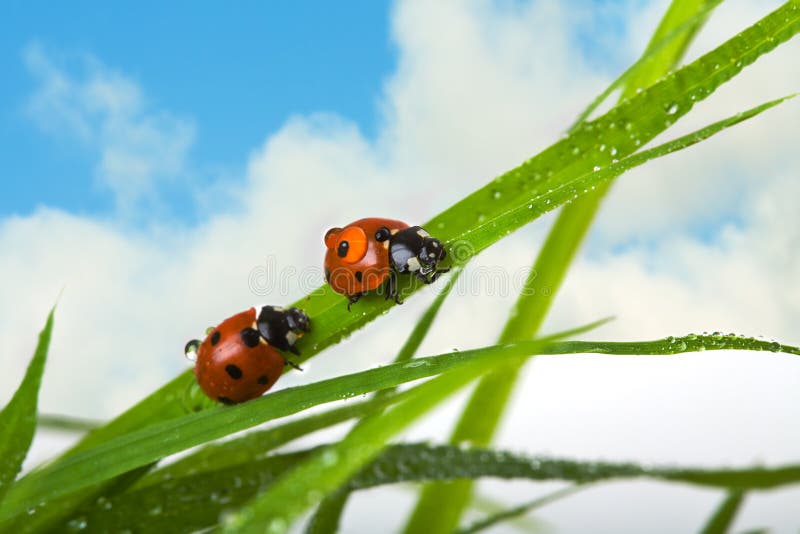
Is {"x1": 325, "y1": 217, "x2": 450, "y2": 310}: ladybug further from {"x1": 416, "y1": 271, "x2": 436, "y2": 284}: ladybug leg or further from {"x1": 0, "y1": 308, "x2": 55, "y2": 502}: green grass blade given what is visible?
{"x1": 0, "y1": 308, "x2": 55, "y2": 502}: green grass blade

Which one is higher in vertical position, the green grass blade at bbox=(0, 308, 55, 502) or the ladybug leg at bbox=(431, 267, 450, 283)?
the ladybug leg at bbox=(431, 267, 450, 283)

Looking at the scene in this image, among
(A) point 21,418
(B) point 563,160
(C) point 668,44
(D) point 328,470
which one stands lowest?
(D) point 328,470

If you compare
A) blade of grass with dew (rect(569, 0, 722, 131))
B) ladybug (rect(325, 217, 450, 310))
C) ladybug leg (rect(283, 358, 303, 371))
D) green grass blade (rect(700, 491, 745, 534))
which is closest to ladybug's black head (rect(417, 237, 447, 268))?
ladybug (rect(325, 217, 450, 310))

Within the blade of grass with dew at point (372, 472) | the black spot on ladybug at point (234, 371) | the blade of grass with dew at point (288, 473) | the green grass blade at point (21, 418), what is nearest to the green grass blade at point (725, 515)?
the blade of grass with dew at point (372, 472)

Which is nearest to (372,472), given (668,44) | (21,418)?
(21,418)

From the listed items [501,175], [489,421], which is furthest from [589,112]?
[489,421]

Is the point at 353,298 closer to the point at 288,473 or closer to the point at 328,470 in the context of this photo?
the point at 288,473

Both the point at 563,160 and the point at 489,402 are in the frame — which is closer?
the point at 563,160

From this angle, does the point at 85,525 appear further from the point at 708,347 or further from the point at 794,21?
the point at 794,21
